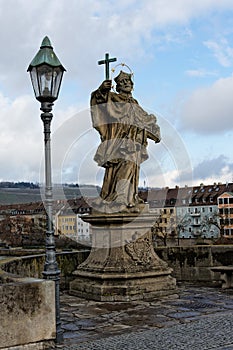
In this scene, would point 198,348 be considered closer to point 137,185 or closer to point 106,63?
point 137,185

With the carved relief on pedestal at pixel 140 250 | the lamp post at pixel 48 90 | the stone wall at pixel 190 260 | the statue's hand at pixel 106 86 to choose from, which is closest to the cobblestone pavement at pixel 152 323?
the carved relief on pedestal at pixel 140 250

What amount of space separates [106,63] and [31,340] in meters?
6.61

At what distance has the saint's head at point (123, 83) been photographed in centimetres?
1137

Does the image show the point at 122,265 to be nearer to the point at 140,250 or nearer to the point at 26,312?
the point at 140,250

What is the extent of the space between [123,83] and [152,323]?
5237 mm

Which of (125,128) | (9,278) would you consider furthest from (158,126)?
(9,278)

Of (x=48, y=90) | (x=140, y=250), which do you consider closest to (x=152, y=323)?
(x=140, y=250)

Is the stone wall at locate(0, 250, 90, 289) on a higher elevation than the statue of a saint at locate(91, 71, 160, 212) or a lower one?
lower

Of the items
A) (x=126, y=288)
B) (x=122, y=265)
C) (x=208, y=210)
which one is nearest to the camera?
(x=126, y=288)

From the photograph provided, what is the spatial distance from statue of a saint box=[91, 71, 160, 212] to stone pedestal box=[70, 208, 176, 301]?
39 centimetres

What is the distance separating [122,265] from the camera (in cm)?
1055

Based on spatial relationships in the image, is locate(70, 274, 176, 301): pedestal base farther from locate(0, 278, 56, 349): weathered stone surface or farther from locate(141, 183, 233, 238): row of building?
locate(141, 183, 233, 238): row of building

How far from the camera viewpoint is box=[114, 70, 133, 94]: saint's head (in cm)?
1137

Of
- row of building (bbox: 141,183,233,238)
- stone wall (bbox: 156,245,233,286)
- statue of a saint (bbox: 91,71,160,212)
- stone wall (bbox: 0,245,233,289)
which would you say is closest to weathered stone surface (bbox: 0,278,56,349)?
statue of a saint (bbox: 91,71,160,212)
